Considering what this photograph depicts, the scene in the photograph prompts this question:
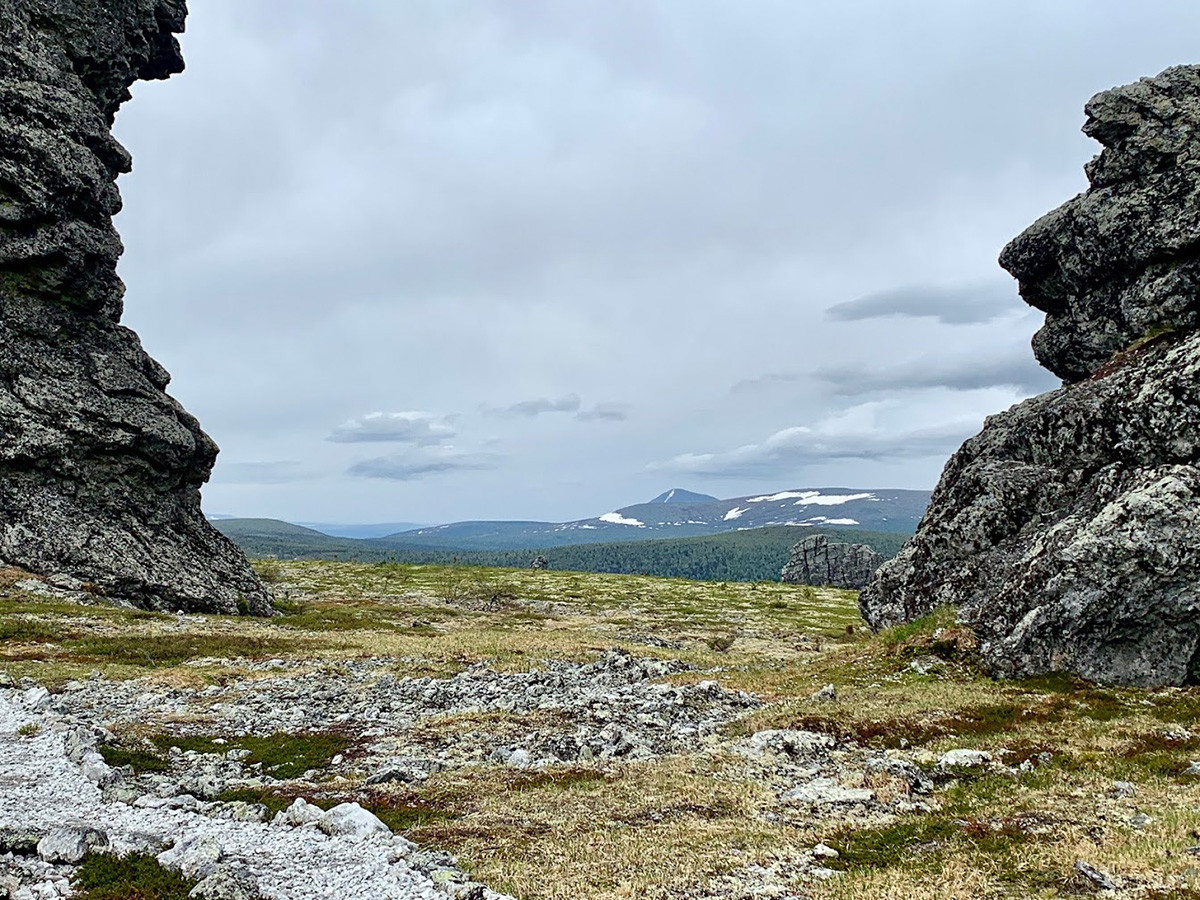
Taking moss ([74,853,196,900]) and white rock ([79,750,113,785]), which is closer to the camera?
moss ([74,853,196,900])

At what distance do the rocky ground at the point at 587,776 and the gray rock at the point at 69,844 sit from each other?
5 cm

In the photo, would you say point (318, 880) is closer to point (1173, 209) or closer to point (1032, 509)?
point (1032, 509)

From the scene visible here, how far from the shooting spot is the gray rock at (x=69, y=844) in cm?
1386

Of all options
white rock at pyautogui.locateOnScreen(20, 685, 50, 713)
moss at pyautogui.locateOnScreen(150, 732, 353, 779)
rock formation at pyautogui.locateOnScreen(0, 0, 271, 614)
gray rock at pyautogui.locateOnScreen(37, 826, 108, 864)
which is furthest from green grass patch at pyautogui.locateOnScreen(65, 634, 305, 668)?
gray rock at pyautogui.locateOnScreen(37, 826, 108, 864)

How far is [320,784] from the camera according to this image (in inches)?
782

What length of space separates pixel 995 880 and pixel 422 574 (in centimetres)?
15239

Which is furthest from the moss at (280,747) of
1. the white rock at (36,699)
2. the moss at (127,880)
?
the white rock at (36,699)

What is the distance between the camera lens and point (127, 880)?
13.3 m

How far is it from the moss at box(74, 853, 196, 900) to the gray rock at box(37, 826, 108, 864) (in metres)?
0.21

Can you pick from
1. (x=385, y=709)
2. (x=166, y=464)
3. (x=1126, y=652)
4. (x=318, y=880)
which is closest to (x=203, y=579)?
(x=166, y=464)

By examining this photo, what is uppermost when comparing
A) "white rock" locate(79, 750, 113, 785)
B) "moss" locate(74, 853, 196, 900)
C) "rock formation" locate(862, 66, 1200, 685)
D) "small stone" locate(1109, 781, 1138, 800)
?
"rock formation" locate(862, 66, 1200, 685)

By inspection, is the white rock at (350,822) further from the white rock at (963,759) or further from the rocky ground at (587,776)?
the white rock at (963,759)

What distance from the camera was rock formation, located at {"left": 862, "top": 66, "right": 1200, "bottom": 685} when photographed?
28.7 meters

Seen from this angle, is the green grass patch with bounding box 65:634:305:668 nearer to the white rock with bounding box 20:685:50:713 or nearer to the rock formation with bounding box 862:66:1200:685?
the white rock with bounding box 20:685:50:713
